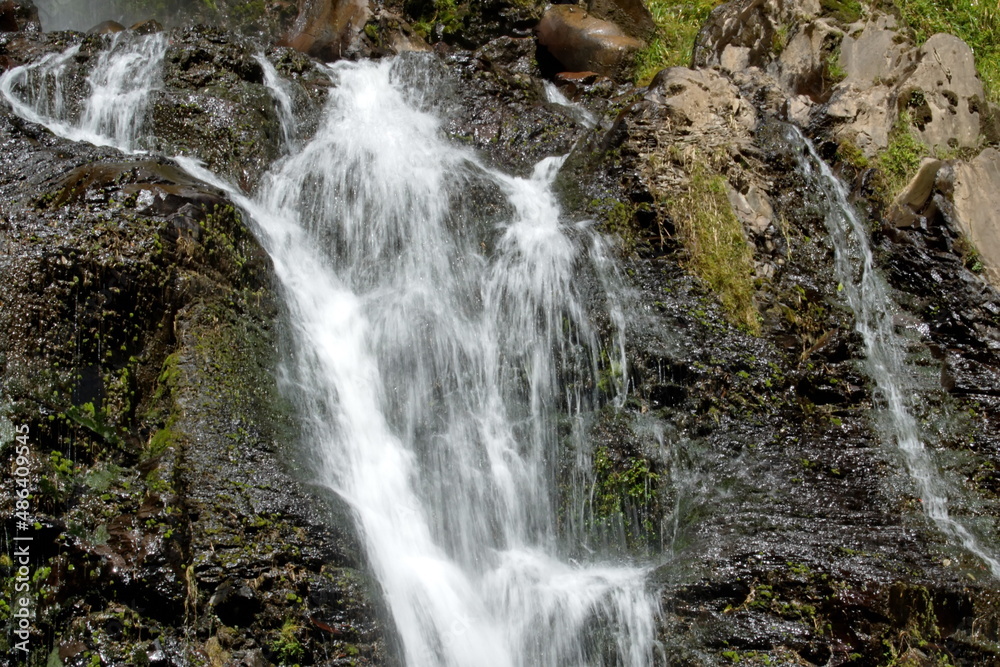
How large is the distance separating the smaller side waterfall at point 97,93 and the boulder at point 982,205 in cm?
759

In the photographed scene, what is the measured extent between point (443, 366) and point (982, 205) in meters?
5.05

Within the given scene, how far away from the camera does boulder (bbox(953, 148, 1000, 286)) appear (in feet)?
21.8

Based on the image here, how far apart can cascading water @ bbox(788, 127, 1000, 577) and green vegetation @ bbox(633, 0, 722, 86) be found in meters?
3.00

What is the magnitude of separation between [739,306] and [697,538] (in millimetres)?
2044

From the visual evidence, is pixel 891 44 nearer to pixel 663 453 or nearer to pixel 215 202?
pixel 663 453

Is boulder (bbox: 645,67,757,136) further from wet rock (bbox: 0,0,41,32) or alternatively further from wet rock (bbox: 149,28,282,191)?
wet rock (bbox: 0,0,41,32)

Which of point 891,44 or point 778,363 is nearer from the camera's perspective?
point 778,363

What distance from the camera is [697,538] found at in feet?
16.2

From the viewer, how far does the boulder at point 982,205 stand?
21.8ft

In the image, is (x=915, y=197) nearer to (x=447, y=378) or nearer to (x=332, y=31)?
(x=447, y=378)

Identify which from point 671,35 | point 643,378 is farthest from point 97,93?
point 671,35

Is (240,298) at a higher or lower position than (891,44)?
lower

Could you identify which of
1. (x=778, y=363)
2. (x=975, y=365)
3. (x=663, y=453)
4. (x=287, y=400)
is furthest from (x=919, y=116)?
(x=287, y=400)

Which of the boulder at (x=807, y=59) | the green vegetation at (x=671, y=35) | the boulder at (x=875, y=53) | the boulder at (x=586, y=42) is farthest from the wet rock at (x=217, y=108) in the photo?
the boulder at (x=875, y=53)
